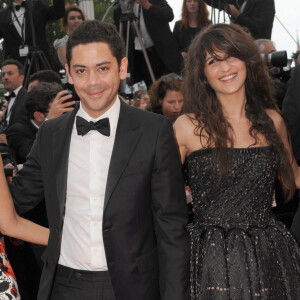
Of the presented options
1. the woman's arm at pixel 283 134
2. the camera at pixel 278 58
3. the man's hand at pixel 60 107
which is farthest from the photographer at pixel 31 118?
the woman's arm at pixel 283 134

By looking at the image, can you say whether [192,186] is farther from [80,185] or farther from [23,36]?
[23,36]

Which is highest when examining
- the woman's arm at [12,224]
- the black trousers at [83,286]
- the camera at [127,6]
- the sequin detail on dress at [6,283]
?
the camera at [127,6]

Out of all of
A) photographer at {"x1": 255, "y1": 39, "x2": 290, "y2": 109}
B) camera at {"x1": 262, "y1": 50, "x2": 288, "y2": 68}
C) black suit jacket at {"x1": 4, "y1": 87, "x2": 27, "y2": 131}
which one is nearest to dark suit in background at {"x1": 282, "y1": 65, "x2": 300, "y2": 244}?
photographer at {"x1": 255, "y1": 39, "x2": 290, "y2": 109}

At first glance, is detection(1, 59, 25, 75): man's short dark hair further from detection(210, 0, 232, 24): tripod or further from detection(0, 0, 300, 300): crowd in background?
detection(210, 0, 232, 24): tripod

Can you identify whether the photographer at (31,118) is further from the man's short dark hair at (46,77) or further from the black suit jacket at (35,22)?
the black suit jacket at (35,22)

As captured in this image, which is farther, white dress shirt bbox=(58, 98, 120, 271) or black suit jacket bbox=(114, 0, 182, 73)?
black suit jacket bbox=(114, 0, 182, 73)

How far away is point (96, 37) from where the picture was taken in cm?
186

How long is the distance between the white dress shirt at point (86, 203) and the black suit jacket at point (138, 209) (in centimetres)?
4

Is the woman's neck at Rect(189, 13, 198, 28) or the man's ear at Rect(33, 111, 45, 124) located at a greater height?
the woman's neck at Rect(189, 13, 198, 28)

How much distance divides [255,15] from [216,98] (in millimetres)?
2494

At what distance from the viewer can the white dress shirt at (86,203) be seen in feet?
5.85

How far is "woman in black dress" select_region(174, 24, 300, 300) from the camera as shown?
2.06 metres

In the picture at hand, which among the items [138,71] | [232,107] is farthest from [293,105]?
[138,71]

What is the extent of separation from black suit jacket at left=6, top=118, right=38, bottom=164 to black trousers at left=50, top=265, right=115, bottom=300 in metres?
2.07
